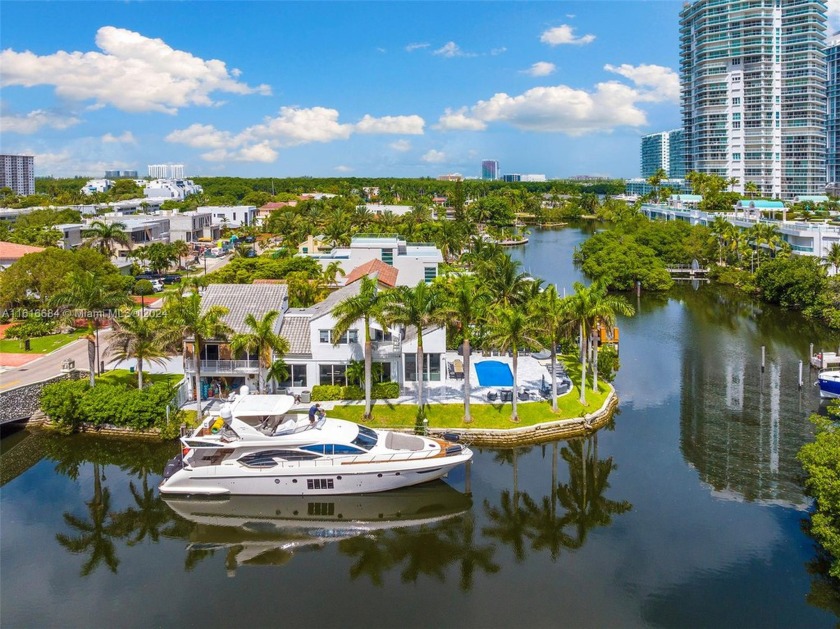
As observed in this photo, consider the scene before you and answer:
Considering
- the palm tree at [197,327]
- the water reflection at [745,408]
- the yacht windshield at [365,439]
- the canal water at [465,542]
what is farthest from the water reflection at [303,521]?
the water reflection at [745,408]

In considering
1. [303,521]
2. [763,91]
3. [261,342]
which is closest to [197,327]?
[261,342]

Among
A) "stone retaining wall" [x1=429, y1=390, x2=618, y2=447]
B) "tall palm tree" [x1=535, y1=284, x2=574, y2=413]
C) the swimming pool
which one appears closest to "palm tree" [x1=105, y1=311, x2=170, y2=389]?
"stone retaining wall" [x1=429, y1=390, x2=618, y2=447]

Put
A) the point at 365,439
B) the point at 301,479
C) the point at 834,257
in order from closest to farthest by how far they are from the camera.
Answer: the point at 301,479, the point at 365,439, the point at 834,257

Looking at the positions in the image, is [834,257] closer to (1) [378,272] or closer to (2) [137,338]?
(1) [378,272]

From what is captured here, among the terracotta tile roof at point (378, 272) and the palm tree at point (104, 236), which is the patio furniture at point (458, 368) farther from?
the palm tree at point (104, 236)

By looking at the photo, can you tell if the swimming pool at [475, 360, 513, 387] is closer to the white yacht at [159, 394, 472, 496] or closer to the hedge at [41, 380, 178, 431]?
the white yacht at [159, 394, 472, 496]

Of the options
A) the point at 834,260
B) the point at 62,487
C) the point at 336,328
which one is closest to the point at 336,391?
the point at 336,328
